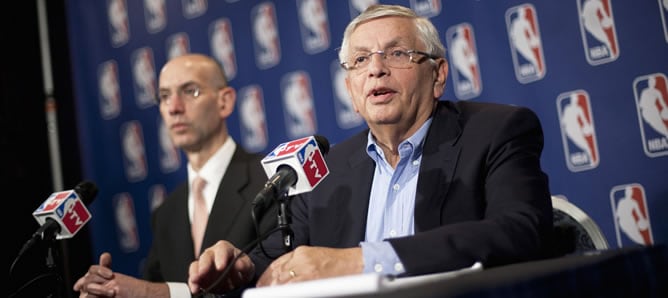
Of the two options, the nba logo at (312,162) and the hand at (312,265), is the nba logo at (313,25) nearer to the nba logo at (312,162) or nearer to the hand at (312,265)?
the nba logo at (312,162)

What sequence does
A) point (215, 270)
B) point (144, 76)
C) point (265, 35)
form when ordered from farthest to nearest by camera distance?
point (144, 76) → point (265, 35) → point (215, 270)

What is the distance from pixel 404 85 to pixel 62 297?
1.27 m

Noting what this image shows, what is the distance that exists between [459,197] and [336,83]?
1.79 meters

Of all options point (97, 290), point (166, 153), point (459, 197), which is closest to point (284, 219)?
point (459, 197)

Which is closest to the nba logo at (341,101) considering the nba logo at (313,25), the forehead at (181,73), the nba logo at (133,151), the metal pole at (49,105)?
the nba logo at (313,25)

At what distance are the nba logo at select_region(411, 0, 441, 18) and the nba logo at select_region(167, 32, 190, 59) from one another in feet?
5.43

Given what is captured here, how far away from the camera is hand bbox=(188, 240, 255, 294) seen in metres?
1.83

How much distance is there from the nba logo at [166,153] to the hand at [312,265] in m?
2.95

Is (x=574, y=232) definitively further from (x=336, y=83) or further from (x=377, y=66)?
(x=336, y=83)

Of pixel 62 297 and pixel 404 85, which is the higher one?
pixel 404 85

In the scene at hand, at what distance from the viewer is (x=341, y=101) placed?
3760 mm

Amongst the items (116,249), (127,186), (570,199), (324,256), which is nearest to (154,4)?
(127,186)

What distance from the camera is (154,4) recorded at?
4.68 m

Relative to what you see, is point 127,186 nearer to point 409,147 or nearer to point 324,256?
point 409,147
